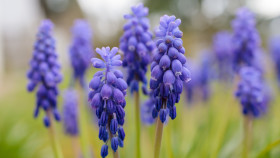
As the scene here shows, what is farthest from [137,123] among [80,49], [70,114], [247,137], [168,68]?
[70,114]

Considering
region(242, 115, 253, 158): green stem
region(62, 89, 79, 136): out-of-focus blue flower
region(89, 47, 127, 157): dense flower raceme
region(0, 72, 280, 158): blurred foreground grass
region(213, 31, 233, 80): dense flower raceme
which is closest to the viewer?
region(89, 47, 127, 157): dense flower raceme

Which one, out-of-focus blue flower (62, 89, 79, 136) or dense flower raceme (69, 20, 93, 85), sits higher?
dense flower raceme (69, 20, 93, 85)

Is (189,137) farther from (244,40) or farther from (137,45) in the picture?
(137,45)

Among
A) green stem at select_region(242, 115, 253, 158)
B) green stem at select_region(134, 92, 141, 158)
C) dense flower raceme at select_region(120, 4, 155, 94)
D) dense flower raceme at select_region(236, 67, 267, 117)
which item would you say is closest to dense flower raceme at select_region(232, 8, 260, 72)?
dense flower raceme at select_region(236, 67, 267, 117)

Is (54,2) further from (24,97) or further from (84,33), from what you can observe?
(84,33)

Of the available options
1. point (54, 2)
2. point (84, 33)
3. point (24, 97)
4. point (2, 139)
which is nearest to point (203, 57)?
point (84, 33)

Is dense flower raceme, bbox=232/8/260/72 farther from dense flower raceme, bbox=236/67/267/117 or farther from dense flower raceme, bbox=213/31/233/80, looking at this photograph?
dense flower raceme, bbox=213/31/233/80

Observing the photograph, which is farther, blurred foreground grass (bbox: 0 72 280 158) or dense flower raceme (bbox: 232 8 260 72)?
dense flower raceme (bbox: 232 8 260 72)
